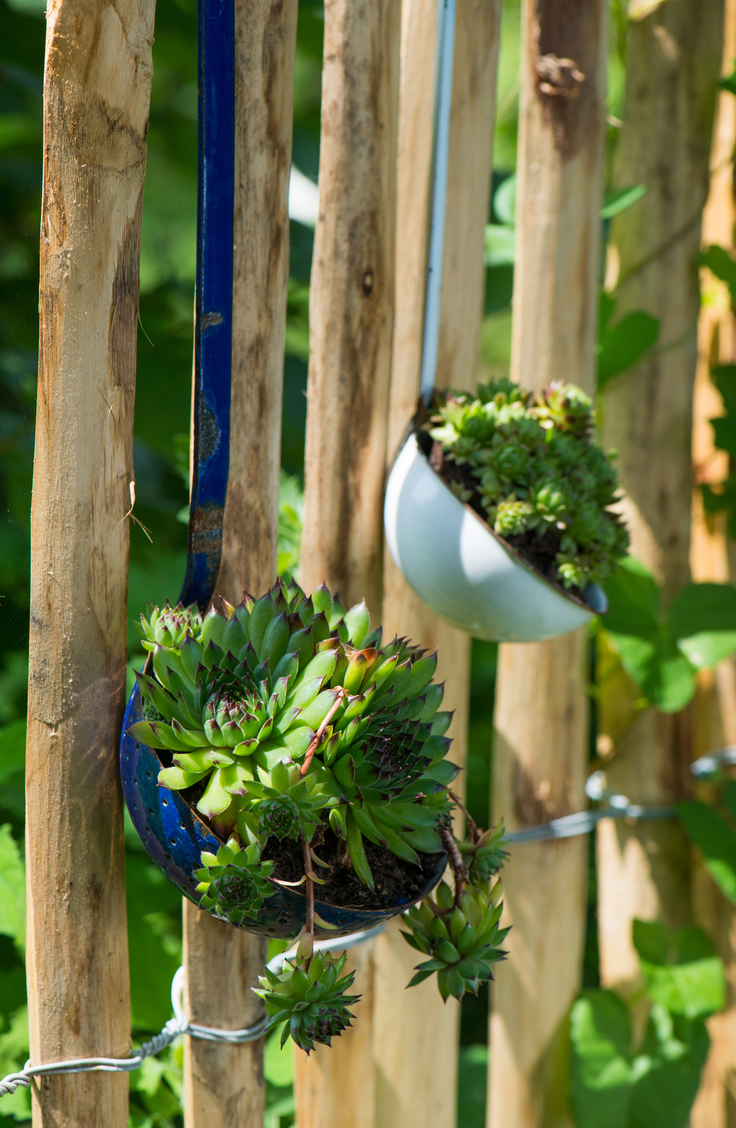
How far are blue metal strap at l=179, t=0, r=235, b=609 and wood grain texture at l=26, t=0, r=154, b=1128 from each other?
3 cm

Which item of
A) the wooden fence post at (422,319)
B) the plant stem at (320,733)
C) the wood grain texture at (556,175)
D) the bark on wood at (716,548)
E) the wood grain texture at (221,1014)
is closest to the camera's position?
the plant stem at (320,733)

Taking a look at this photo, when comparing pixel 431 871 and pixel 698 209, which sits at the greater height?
pixel 698 209

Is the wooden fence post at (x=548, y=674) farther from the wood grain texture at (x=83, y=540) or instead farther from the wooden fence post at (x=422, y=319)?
the wood grain texture at (x=83, y=540)

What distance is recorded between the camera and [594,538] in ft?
1.64

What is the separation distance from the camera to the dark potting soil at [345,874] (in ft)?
1.16

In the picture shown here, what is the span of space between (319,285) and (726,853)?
0.65 m

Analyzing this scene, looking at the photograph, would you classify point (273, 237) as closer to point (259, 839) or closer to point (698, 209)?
point (259, 839)

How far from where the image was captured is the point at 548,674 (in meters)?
0.75

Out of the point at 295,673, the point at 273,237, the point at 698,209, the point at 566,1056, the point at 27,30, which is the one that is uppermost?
the point at 27,30

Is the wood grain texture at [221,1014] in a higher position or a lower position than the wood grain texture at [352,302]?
lower

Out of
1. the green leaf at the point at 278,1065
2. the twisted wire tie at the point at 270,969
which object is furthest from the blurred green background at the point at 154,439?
the twisted wire tie at the point at 270,969

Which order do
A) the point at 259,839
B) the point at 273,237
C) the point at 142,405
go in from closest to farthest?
the point at 259,839 < the point at 273,237 < the point at 142,405

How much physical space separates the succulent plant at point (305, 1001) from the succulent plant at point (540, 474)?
0.84ft

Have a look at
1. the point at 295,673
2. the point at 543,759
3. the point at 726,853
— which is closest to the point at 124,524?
the point at 295,673
